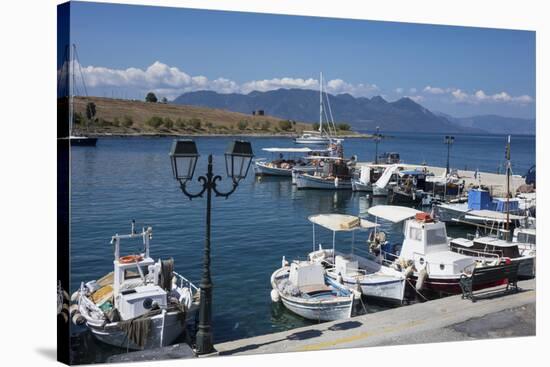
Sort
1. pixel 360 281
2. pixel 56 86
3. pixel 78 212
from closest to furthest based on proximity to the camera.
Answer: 1. pixel 56 86
2. pixel 360 281
3. pixel 78 212

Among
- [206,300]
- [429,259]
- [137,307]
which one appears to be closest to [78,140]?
[137,307]

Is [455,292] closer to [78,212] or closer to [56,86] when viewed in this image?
[56,86]

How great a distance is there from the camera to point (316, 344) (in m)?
9.66

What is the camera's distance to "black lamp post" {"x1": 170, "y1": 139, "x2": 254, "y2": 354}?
8047mm

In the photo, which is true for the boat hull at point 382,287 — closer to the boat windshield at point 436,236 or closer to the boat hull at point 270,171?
the boat windshield at point 436,236

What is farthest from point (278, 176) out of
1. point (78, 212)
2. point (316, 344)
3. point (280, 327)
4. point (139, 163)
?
point (316, 344)

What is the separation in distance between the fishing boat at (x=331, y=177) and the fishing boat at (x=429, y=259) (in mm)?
22226

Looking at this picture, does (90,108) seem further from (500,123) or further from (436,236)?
(500,123)

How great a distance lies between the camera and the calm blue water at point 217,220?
43.7 ft

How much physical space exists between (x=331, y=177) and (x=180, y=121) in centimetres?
1579

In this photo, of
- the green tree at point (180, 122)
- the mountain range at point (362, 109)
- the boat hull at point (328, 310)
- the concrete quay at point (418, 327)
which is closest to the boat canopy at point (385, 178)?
the green tree at point (180, 122)

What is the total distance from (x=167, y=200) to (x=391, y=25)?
1680cm

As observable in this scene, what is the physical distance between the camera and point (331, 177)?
3791cm

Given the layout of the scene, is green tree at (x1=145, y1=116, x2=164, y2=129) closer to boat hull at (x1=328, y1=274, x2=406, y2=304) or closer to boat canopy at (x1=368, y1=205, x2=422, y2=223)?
boat canopy at (x1=368, y1=205, x2=422, y2=223)
